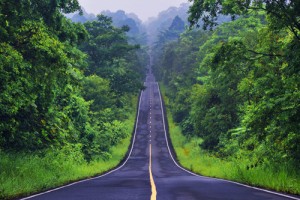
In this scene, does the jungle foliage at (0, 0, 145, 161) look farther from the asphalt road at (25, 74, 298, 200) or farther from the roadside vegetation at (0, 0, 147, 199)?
the asphalt road at (25, 74, 298, 200)

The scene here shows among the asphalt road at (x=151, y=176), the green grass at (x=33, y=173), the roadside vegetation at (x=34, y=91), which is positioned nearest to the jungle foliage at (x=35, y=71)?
the roadside vegetation at (x=34, y=91)

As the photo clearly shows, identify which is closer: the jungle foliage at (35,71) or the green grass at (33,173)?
the green grass at (33,173)

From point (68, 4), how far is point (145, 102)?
71.2 metres

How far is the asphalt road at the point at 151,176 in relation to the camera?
11.3 meters

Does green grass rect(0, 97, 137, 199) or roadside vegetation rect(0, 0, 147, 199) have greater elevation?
roadside vegetation rect(0, 0, 147, 199)

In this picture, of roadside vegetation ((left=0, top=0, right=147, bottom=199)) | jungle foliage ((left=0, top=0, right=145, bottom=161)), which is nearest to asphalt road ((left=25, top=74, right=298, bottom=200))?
roadside vegetation ((left=0, top=0, right=147, bottom=199))

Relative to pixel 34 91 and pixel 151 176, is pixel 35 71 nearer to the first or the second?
pixel 34 91

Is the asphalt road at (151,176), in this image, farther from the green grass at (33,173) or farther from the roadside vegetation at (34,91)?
the roadside vegetation at (34,91)

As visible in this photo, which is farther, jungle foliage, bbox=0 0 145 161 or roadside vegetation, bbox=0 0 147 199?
jungle foliage, bbox=0 0 145 161

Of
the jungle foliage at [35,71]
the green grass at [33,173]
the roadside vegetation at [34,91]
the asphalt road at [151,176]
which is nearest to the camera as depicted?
the asphalt road at [151,176]

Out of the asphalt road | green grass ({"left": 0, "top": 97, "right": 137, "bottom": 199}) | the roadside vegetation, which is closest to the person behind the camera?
the asphalt road

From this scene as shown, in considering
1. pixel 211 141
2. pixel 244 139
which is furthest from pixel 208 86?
pixel 244 139

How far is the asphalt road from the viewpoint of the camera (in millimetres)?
11281

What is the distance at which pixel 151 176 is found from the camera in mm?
21078
